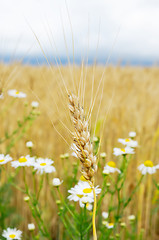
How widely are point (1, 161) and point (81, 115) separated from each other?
0.41 m

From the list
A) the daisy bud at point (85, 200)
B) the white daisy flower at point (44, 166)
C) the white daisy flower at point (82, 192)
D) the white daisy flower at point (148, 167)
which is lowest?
the daisy bud at point (85, 200)

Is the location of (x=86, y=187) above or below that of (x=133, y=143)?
below

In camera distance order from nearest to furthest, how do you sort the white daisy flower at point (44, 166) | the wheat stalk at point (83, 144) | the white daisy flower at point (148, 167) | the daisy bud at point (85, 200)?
the wheat stalk at point (83, 144) < the daisy bud at point (85, 200) < the white daisy flower at point (44, 166) < the white daisy flower at point (148, 167)

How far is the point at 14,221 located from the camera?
Result: 1.73m

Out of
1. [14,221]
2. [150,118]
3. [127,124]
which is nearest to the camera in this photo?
[14,221]

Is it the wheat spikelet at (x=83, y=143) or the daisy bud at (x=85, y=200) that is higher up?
the wheat spikelet at (x=83, y=143)

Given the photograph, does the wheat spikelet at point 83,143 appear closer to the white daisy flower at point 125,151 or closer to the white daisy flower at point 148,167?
the white daisy flower at point 125,151

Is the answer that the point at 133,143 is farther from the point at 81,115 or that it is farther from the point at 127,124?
the point at 127,124

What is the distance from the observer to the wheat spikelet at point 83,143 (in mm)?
636

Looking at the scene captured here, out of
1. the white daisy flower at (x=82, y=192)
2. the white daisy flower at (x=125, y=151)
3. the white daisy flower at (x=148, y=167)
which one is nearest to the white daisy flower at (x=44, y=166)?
the white daisy flower at (x=82, y=192)

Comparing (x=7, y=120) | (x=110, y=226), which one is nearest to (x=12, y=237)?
(x=110, y=226)

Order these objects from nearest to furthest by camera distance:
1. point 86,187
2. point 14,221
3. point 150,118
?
point 86,187, point 14,221, point 150,118

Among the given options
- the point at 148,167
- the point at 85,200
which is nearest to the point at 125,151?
the point at 148,167

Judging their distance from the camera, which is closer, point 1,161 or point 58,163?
point 1,161
